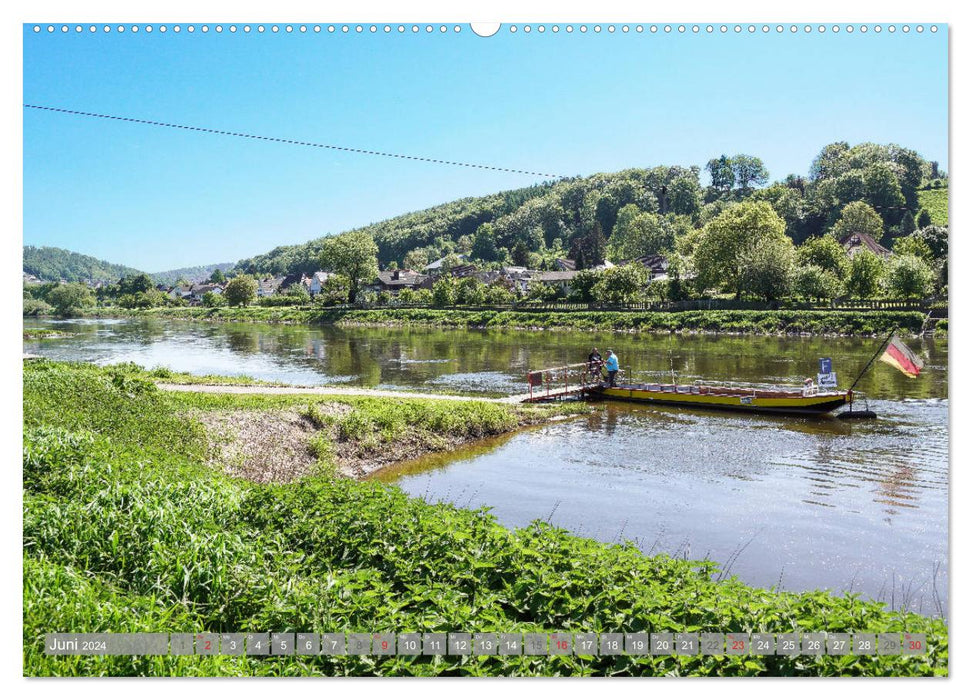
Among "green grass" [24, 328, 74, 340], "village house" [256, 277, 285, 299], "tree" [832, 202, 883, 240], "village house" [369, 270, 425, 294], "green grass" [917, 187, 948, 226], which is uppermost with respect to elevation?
"village house" [369, 270, 425, 294]

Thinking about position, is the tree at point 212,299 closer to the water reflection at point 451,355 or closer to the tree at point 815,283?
the water reflection at point 451,355

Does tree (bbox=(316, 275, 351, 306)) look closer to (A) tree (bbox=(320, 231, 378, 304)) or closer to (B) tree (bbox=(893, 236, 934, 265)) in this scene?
(A) tree (bbox=(320, 231, 378, 304))

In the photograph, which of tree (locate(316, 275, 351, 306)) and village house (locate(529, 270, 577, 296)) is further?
village house (locate(529, 270, 577, 296))

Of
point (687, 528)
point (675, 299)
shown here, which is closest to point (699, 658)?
point (687, 528)

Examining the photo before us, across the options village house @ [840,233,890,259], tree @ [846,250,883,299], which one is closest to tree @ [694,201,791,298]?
village house @ [840,233,890,259]

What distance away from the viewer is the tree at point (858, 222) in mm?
10094

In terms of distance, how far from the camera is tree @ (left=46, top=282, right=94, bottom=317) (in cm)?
834

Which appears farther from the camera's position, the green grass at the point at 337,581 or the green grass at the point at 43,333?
the green grass at the point at 43,333

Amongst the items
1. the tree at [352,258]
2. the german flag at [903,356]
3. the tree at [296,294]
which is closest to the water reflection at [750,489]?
the german flag at [903,356]

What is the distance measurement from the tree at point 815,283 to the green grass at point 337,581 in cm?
2348

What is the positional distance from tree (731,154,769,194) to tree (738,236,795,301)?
40.1 ft

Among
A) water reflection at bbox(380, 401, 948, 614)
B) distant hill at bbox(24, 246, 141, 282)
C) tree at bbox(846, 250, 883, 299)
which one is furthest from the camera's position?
tree at bbox(846, 250, 883, 299)

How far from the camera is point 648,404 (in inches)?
891
